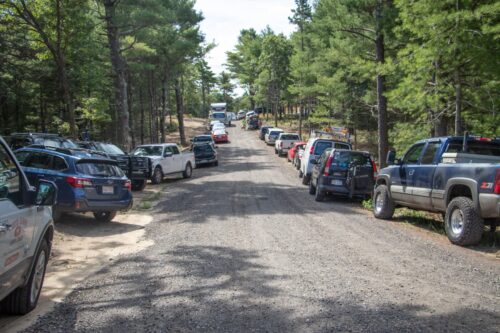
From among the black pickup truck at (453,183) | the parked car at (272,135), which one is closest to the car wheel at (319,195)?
the black pickup truck at (453,183)

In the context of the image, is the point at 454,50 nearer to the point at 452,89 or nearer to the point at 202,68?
the point at 452,89

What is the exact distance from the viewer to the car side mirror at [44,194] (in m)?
5.12

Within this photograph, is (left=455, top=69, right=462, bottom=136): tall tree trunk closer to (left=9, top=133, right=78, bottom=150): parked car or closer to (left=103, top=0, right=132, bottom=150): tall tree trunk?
(left=9, top=133, right=78, bottom=150): parked car

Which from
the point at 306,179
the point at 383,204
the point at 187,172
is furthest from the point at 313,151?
the point at 383,204

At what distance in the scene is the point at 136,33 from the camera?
85.9 feet

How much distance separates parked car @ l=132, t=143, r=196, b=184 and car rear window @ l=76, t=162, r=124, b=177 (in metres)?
9.14

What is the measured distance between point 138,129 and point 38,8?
40.6 meters

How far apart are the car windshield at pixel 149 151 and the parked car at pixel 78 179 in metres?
10.4

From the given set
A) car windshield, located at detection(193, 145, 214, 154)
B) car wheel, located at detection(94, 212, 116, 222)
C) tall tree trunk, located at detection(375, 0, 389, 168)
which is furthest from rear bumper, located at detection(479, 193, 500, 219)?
car windshield, located at detection(193, 145, 214, 154)

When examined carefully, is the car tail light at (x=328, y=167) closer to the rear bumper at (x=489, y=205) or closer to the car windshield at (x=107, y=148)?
the rear bumper at (x=489, y=205)

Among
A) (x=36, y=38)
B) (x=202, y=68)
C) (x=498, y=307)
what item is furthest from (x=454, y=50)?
(x=202, y=68)

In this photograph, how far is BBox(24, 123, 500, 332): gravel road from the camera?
4.95 meters

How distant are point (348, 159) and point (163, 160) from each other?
31.7 ft

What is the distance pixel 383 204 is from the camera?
12469 mm
